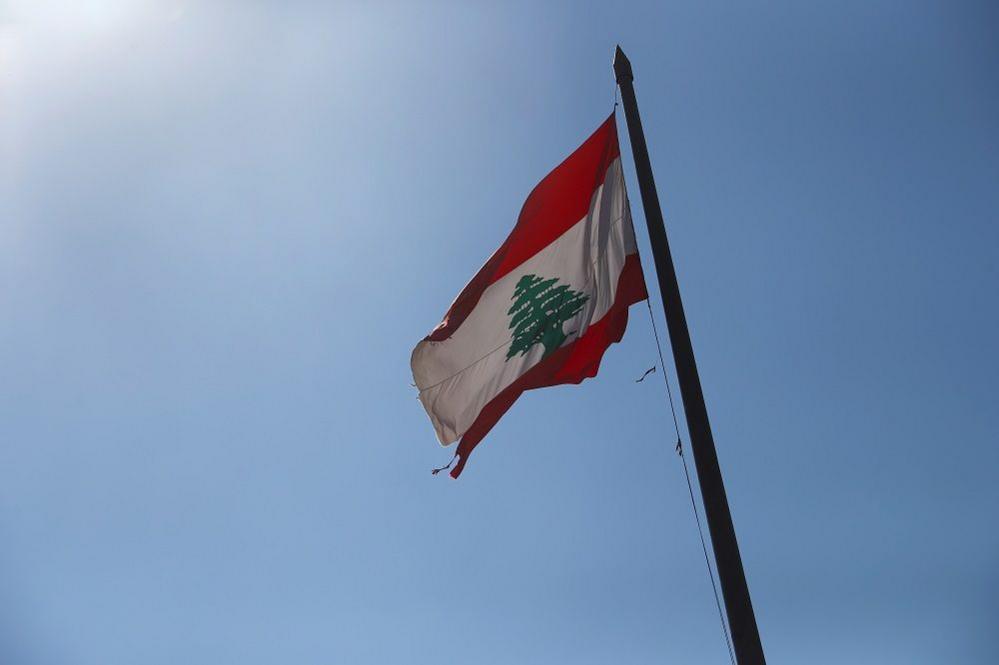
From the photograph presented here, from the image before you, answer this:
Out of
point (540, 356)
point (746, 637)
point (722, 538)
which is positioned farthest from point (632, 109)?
point (746, 637)

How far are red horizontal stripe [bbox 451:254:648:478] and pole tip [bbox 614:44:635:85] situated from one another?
1379 mm

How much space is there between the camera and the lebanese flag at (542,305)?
6984 mm

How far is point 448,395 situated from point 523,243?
159 centimetres

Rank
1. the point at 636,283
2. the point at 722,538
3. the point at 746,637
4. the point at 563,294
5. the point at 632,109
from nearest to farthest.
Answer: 1. the point at 746,637
2. the point at 722,538
3. the point at 632,109
4. the point at 636,283
5. the point at 563,294

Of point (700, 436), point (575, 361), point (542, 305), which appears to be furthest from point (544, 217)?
point (700, 436)

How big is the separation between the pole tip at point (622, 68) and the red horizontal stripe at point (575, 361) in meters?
1.38

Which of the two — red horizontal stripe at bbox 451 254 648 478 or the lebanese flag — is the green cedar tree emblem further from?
red horizontal stripe at bbox 451 254 648 478

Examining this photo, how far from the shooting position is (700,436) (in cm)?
483

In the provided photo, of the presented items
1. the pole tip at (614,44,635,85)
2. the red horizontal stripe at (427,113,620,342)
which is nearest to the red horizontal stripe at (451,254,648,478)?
the red horizontal stripe at (427,113,620,342)

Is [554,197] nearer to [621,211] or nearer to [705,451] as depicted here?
[621,211]

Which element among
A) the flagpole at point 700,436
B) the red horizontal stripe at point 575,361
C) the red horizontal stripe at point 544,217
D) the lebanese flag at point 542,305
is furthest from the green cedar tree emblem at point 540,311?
the flagpole at point 700,436

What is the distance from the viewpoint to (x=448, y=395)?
7637 millimetres

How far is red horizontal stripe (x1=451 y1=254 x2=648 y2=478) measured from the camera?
675 cm

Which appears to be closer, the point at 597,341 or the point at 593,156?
the point at 597,341
